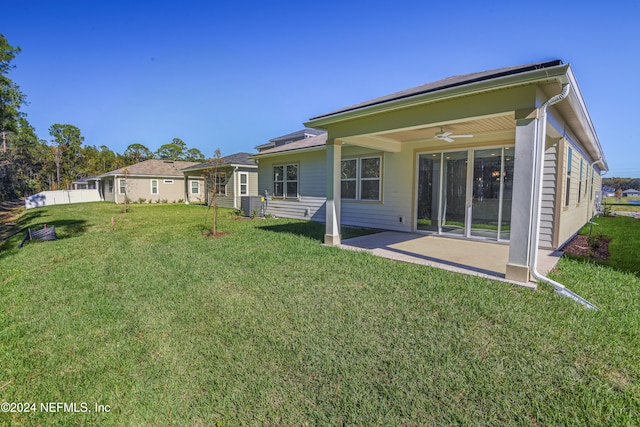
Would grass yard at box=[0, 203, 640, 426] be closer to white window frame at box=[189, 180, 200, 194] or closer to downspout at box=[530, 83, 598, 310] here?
downspout at box=[530, 83, 598, 310]

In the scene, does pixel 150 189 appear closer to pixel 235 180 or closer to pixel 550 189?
pixel 235 180

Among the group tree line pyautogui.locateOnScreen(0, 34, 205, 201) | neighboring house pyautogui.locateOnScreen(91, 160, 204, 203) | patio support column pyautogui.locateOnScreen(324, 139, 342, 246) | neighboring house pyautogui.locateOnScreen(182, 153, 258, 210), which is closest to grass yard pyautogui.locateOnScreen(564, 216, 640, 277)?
patio support column pyautogui.locateOnScreen(324, 139, 342, 246)

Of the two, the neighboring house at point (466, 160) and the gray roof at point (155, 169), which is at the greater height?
the gray roof at point (155, 169)

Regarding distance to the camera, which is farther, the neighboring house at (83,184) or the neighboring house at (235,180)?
the neighboring house at (83,184)

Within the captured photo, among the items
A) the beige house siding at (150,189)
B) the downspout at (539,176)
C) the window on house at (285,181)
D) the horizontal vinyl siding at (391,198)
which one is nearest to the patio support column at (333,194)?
the horizontal vinyl siding at (391,198)

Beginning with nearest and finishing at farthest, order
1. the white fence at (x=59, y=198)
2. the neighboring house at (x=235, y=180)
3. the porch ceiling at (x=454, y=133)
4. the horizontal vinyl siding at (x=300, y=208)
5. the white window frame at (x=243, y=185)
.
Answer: the porch ceiling at (x=454, y=133) → the horizontal vinyl siding at (x=300, y=208) → the neighboring house at (x=235, y=180) → the white window frame at (x=243, y=185) → the white fence at (x=59, y=198)

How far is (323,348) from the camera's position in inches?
117

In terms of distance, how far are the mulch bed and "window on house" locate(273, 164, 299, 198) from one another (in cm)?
959

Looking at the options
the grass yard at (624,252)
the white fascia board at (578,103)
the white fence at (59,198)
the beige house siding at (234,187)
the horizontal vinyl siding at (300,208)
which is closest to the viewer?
the white fascia board at (578,103)

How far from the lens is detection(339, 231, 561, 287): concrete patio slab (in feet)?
17.0

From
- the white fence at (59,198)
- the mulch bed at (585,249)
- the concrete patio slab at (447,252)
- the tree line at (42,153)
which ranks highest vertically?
the tree line at (42,153)

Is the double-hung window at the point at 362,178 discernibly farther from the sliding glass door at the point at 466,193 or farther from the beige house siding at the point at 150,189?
the beige house siding at the point at 150,189

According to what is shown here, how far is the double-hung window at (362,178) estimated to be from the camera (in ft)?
33.2

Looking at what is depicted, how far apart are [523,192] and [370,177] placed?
621 cm
